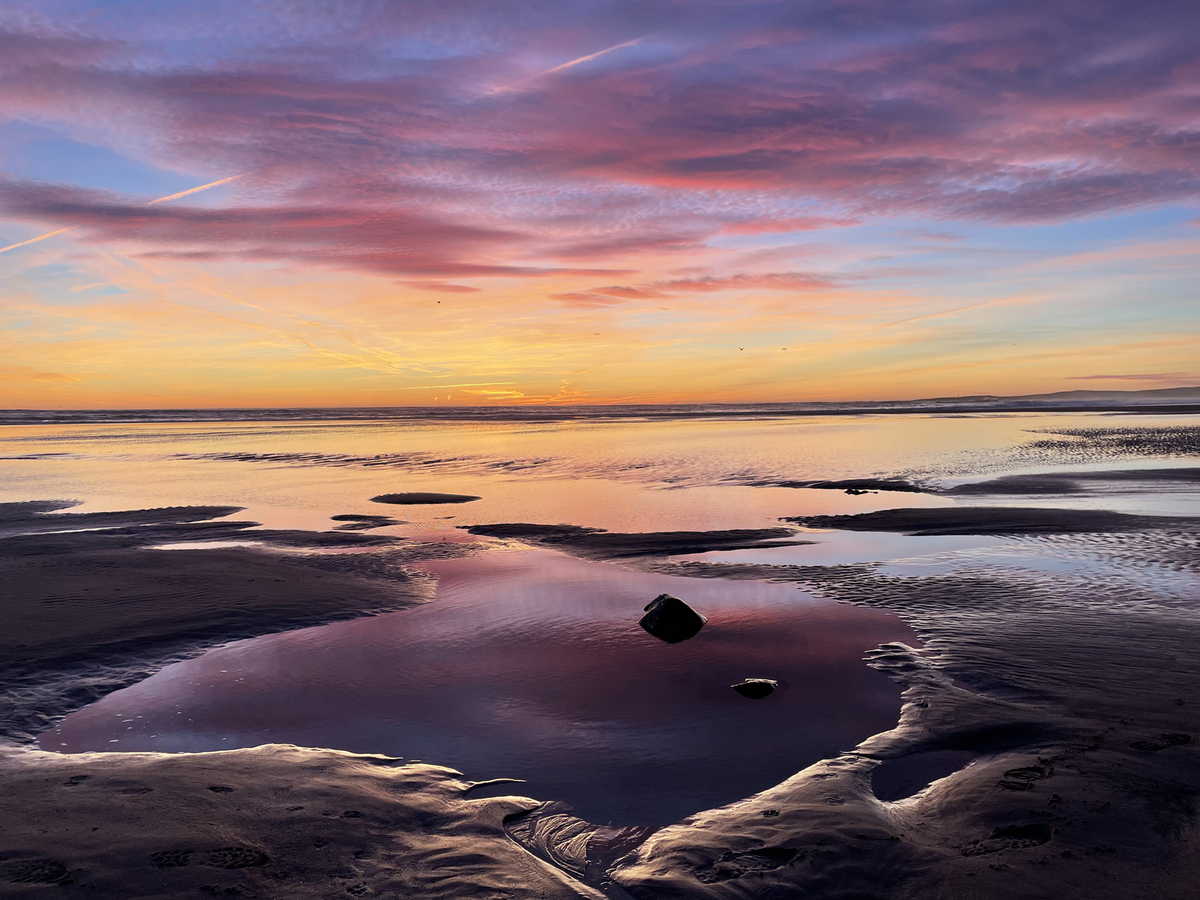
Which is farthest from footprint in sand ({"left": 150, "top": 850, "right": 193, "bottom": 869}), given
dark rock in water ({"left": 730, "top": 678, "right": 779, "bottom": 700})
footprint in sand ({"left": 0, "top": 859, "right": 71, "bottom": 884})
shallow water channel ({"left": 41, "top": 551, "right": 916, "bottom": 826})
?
dark rock in water ({"left": 730, "top": 678, "right": 779, "bottom": 700})

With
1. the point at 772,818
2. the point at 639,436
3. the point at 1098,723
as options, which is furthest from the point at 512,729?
the point at 639,436

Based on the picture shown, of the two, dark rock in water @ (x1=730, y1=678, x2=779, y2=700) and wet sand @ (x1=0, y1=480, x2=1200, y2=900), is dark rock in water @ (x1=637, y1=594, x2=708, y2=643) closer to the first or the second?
dark rock in water @ (x1=730, y1=678, x2=779, y2=700)

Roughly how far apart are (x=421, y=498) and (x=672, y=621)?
1701 cm

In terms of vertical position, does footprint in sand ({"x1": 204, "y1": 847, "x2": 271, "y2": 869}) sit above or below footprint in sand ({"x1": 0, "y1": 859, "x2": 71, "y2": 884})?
below

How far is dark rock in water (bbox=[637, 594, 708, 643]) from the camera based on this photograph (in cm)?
1067

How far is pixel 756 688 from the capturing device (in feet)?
28.0

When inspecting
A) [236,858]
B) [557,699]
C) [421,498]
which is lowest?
[557,699]

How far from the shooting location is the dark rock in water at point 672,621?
1067 centimetres

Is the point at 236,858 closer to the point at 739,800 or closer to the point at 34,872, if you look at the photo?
the point at 34,872

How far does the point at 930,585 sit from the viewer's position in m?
13.4

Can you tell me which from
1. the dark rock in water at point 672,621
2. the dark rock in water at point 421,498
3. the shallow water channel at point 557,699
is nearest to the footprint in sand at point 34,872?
the shallow water channel at point 557,699

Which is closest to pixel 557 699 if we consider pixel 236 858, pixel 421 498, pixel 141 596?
pixel 236 858

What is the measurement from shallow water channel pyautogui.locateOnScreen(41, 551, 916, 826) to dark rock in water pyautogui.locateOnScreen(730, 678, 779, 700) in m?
0.16

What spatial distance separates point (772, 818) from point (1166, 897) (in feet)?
8.40
